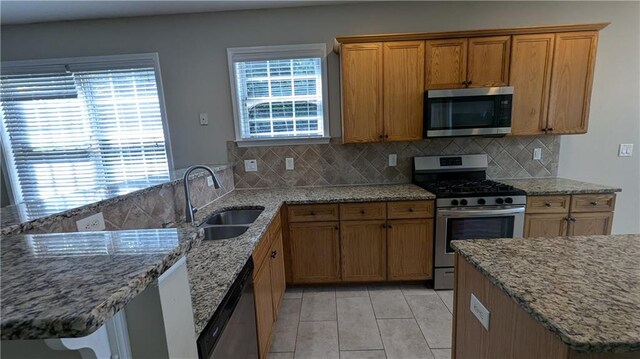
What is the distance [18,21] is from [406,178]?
13.5ft

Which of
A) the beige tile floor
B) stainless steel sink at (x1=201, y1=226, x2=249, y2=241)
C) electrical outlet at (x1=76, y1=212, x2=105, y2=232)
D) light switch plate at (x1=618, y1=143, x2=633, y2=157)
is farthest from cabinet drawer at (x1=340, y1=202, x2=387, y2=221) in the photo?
light switch plate at (x1=618, y1=143, x2=633, y2=157)

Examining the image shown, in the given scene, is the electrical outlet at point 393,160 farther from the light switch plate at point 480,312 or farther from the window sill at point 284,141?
the light switch plate at point 480,312

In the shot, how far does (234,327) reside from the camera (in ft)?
3.83

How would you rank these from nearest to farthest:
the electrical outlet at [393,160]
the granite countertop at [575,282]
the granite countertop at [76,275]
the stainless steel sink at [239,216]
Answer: the granite countertop at [76,275] < the granite countertop at [575,282] < the stainless steel sink at [239,216] < the electrical outlet at [393,160]

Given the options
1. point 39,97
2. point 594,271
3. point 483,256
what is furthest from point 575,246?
point 39,97

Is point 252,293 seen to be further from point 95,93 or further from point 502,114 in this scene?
point 95,93

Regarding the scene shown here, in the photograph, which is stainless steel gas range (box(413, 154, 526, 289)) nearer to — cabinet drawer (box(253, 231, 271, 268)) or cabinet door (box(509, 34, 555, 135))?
cabinet door (box(509, 34, 555, 135))

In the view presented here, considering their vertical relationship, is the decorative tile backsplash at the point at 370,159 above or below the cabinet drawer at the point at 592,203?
above

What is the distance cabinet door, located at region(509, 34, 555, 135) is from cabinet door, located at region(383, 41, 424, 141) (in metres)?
0.81

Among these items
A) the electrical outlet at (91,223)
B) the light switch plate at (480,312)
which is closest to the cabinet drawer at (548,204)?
the light switch plate at (480,312)

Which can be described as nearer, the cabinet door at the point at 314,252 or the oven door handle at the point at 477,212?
the oven door handle at the point at 477,212

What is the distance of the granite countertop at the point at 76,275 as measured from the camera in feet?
1.24

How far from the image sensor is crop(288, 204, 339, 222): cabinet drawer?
99.0 inches

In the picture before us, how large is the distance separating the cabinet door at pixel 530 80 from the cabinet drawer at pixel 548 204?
61 cm
